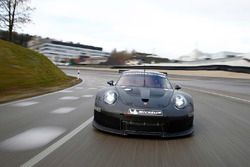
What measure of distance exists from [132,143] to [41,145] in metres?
1.53

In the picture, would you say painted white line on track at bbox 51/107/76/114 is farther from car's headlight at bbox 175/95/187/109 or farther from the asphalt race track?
car's headlight at bbox 175/95/187/109

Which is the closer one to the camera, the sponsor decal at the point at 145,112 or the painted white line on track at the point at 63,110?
the sponsor decal at the point at 145,112

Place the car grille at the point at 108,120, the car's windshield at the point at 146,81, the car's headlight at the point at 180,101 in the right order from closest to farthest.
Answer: the car grille at the point at 108,120
the car's headlight at the point at 180,101
the car's windshield at the point at 146,81

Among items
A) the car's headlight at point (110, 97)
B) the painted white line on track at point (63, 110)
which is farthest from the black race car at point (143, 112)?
the painted white line on track at point (63, 110)

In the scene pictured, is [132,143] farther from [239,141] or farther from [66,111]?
[66,111]

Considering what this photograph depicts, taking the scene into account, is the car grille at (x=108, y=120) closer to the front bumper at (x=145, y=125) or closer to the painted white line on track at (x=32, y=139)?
the front bumper at (x=145, y=125)

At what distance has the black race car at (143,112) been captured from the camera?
6.42 m

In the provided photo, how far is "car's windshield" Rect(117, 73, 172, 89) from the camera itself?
8133 mm

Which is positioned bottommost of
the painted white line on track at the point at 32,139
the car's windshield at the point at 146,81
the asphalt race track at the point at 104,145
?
the asphalt race track at the point at 104,145

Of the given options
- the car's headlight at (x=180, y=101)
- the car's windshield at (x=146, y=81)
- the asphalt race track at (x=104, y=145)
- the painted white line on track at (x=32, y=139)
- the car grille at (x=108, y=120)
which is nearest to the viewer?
the asphalt race track at (x=104, y=145)

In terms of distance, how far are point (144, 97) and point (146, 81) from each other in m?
1.38

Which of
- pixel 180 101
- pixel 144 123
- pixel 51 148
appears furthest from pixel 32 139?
pixel 180 101

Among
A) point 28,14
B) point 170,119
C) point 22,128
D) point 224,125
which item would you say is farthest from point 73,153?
point 28,14

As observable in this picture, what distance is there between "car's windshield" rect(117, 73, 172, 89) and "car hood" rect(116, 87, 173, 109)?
17.3 inches
